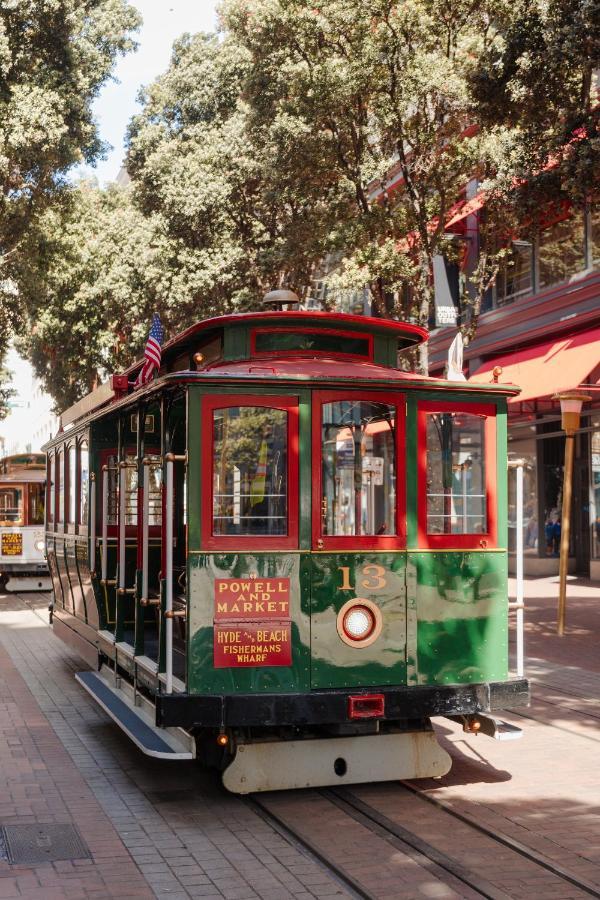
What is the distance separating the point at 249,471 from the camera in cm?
706

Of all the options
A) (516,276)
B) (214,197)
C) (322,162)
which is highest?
(214,197)

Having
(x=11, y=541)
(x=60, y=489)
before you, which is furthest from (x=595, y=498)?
(x=60, y=489)

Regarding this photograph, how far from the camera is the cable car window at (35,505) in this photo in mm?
23469

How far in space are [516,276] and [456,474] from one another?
18491mm

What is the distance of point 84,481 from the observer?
10891 millimetres

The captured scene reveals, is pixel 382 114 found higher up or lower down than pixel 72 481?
higher up

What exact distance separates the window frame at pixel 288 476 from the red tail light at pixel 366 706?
1.02m

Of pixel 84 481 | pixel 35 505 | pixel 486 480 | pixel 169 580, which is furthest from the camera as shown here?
pixel 35 505

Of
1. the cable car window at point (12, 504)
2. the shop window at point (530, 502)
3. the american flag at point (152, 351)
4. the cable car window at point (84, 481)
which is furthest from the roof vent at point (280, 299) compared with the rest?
the shop window at point (530, 502)

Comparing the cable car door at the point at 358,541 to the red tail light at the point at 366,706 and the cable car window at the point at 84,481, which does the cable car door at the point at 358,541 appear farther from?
the cable car window at the point at 84,481

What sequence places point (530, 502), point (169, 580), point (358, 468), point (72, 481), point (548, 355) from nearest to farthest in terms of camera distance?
point (169, 580)
point (358, 468)
point (72, 481)
point (548, 355)
point (530, 502)

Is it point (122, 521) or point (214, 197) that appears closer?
point (122, 521)

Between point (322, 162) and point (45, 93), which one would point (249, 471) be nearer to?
point (322, 162)

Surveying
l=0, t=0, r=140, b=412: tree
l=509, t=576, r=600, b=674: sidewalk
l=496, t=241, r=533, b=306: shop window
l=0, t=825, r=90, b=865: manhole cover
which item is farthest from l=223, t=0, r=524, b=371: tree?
l=0, t=825, r=90, b=865: manhole cover
